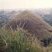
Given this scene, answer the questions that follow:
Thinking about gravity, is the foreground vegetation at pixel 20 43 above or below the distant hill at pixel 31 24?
below

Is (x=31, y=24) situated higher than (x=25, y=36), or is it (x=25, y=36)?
(x=31, y=24)

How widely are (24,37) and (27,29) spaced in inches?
3.7

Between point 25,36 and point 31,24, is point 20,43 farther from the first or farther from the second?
point 31,24

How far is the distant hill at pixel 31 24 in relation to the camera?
1.79 meters

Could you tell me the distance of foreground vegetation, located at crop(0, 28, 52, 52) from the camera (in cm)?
176

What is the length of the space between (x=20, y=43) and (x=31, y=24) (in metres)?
0.24

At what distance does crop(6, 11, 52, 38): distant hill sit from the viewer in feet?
5.88

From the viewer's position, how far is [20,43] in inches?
69.9

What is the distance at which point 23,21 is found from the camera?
72.1 inches

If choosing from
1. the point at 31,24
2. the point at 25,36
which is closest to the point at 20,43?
the point at 25,36

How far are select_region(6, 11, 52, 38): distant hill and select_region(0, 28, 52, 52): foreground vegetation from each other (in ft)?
0.19

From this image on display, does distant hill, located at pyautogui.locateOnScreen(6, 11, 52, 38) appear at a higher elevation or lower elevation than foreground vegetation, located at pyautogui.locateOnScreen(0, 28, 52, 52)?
higher

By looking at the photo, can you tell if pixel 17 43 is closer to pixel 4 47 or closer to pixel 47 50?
pixel 4 47

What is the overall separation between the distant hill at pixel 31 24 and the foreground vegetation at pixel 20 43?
59 mm
